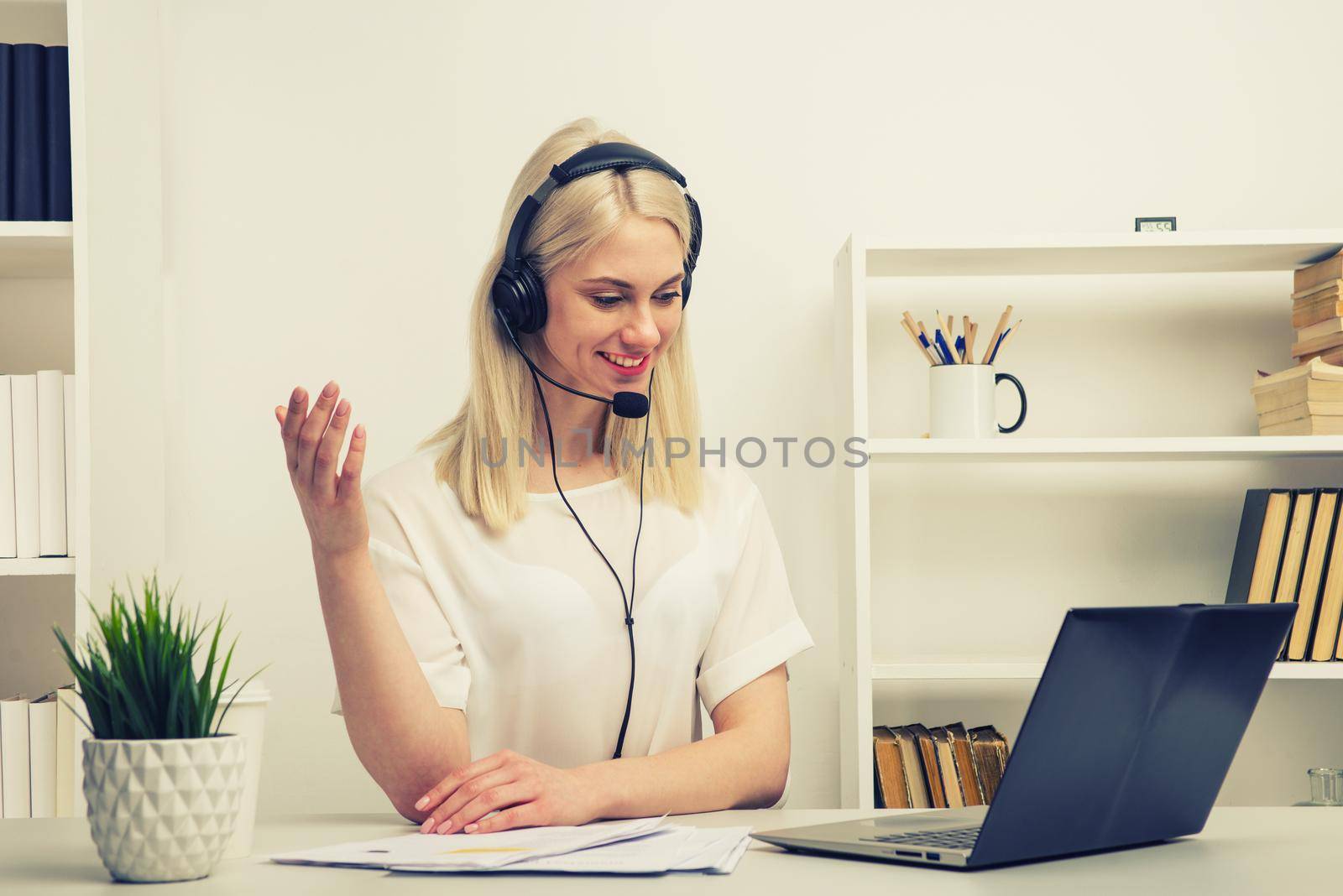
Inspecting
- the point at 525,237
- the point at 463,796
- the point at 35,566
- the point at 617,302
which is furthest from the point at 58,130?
the point at 463,796

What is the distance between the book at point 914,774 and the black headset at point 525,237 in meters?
1.10

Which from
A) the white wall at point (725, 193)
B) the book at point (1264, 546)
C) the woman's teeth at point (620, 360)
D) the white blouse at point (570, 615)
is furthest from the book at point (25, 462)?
the book at point (1264, 546)

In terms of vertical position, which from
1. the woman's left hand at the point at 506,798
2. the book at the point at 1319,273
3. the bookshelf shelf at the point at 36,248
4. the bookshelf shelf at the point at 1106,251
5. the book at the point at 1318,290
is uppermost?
the bookshelf shelf at the point at 1106,251

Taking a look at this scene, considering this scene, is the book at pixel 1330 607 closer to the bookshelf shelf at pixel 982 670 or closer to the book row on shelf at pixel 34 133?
the bookshelf shelf at pixel 982 670

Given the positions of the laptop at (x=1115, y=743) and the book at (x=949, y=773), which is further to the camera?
the book at (x=949, y=773)

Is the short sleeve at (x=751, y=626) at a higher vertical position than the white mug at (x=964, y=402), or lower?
lower

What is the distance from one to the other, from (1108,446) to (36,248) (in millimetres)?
1876

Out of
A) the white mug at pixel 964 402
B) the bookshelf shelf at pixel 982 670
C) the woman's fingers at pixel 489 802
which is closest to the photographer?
the woman's fingers at pixel 489 802

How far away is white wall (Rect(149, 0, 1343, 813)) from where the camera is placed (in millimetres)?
2404

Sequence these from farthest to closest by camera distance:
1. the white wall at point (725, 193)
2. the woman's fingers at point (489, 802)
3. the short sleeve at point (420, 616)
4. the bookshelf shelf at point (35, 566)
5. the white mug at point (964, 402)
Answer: the white wall at point (725, 193), the white mug at point (964, 402), the bookshelf shelf at point (35, 566), the short sleeve at point (420, 616), the woman's fingers at point (489, 802)

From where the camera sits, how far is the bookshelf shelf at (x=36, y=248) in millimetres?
1923

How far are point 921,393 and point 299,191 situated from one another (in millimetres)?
1323

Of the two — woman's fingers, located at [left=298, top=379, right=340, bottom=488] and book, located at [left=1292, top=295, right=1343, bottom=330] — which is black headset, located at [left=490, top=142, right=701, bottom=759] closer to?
Answer: woman's fingers, located at [left=298, top=379, right=340, bottom=488]

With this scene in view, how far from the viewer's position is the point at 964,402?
7.25 ft
